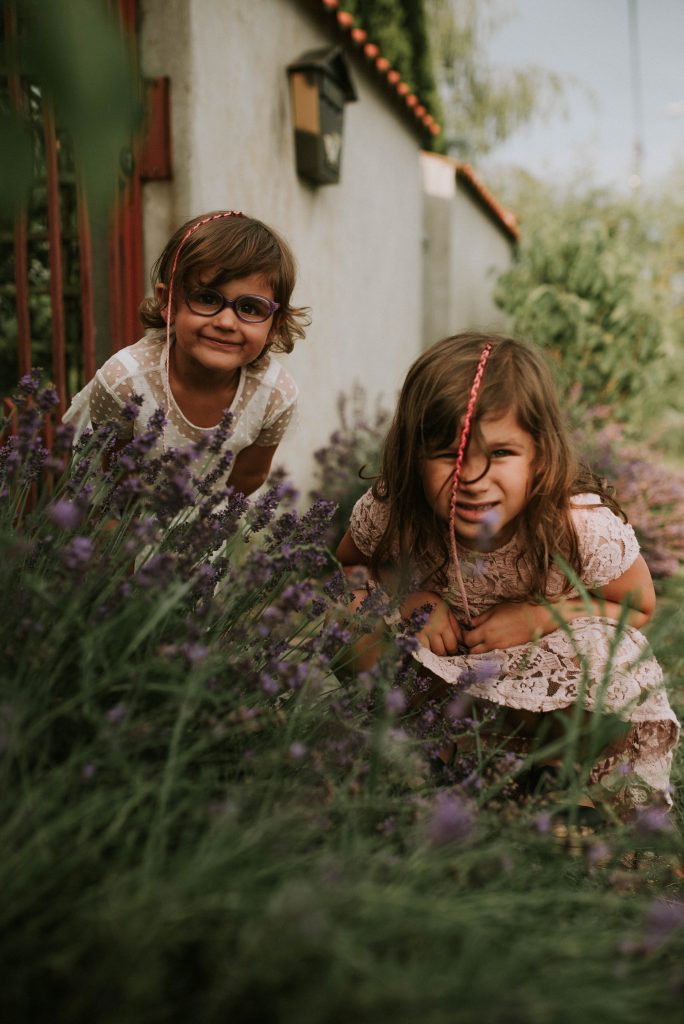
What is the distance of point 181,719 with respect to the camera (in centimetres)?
92

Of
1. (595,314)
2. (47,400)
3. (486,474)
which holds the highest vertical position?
(47,400)

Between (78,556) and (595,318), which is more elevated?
(78,556)

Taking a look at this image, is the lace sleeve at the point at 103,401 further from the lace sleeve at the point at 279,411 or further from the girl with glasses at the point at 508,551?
the girl with glasses at the point at 508,551

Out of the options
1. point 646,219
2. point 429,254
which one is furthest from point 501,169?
point 429,254

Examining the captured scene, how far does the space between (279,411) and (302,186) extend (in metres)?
2.67

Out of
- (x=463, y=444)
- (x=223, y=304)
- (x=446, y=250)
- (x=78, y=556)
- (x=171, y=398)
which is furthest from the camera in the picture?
(x=446, y=250)

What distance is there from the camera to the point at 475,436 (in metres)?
1.82

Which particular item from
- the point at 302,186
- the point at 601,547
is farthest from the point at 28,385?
the point at 302,186

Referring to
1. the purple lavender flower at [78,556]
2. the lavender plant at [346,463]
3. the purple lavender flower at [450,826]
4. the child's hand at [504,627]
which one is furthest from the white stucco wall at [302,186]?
the purple lavender flower at [450,826]

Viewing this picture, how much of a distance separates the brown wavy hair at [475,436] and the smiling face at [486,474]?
21mm

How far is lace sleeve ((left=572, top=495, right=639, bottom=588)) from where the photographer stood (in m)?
1.99

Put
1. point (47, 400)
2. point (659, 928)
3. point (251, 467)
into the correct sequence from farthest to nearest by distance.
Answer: point (251, 467) < point (47, 400) < point (659, 928)

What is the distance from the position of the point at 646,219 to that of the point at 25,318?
408 inches

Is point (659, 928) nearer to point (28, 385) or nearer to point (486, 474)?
point (486, 474)
